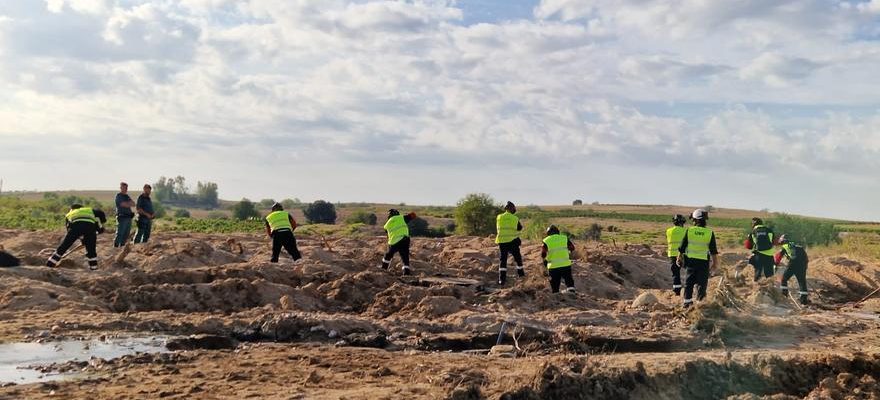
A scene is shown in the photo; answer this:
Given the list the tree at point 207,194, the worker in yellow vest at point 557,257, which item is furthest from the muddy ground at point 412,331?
the tree at point 207,194

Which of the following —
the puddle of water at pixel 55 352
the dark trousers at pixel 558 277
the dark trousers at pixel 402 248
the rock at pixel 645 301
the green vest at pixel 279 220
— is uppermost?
the green vest at pixel 279 220

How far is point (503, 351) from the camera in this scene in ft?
33.7

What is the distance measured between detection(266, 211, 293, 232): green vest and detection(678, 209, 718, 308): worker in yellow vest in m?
7.86

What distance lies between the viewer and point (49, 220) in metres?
40.3

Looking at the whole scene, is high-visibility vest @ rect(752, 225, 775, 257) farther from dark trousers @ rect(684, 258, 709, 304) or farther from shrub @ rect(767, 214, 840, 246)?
shrub @ rect(767, 214, 840, 246)

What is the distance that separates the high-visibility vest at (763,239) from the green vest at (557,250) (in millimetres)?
5206

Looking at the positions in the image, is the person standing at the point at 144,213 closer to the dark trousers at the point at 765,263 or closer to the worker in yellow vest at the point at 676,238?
the worker in yellow vest at the point at 676,238

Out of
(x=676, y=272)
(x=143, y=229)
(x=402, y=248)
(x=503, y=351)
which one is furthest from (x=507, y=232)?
(x=143, y=229)

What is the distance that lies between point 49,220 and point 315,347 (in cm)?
3537

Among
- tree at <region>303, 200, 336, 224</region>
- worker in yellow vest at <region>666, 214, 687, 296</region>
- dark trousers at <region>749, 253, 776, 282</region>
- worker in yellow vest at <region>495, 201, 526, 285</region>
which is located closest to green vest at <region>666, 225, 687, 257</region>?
worker in yellow vest at <region>666, 214, 687, 296</region>

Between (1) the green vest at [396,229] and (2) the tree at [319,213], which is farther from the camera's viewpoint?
(2) the tree at [319,213]

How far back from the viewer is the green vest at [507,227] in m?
15.5

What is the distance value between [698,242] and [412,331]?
4.95 m

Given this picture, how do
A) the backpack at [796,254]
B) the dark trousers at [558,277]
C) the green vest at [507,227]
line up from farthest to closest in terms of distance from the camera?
the backpack at [796,254] < the green vest at [507,227] < the dark trousers at [558,277]
